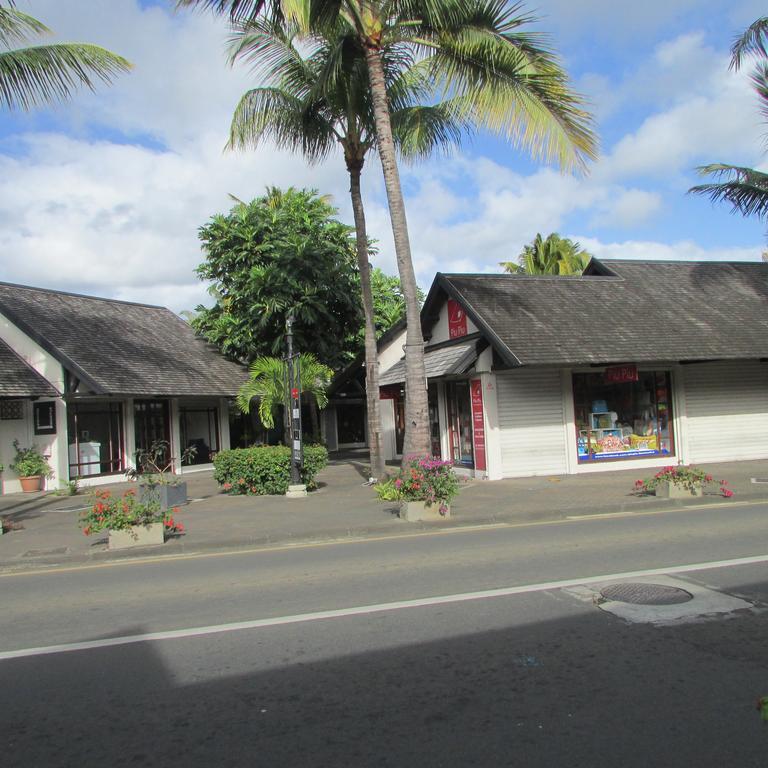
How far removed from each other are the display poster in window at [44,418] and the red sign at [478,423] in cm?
1108

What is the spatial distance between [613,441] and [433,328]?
5773mm

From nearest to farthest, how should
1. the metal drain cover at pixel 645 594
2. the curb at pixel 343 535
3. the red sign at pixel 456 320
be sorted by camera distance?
the metal drain cover at pixel 645 594 < the curb at pixel 343 535 < the red sign at pixel 456 320

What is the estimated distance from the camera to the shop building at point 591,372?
1722 cm

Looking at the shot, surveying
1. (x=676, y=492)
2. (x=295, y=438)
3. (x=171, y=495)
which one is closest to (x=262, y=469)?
(x=295, y=438)

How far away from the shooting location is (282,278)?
2272 centimetres

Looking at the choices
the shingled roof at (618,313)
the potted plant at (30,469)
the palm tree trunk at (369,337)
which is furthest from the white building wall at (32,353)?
the shingled roof at (618,313)

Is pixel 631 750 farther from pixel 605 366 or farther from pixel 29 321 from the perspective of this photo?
pixel 29 321

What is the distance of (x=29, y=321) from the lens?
66.9 feet

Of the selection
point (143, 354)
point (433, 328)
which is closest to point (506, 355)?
point (433, 328)

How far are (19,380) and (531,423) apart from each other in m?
13.0

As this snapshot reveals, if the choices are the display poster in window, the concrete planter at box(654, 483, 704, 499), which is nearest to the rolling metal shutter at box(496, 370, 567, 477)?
the concrete planter at box(654, 483, 704, 499)

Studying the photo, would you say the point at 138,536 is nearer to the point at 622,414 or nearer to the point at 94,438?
the point at 94,438

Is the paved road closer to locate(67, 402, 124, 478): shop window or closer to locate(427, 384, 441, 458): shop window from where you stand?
locate(427, 384, 441, 458): shop window

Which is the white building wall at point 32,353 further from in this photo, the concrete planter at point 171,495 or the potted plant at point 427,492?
the potted plant at point 427,492
